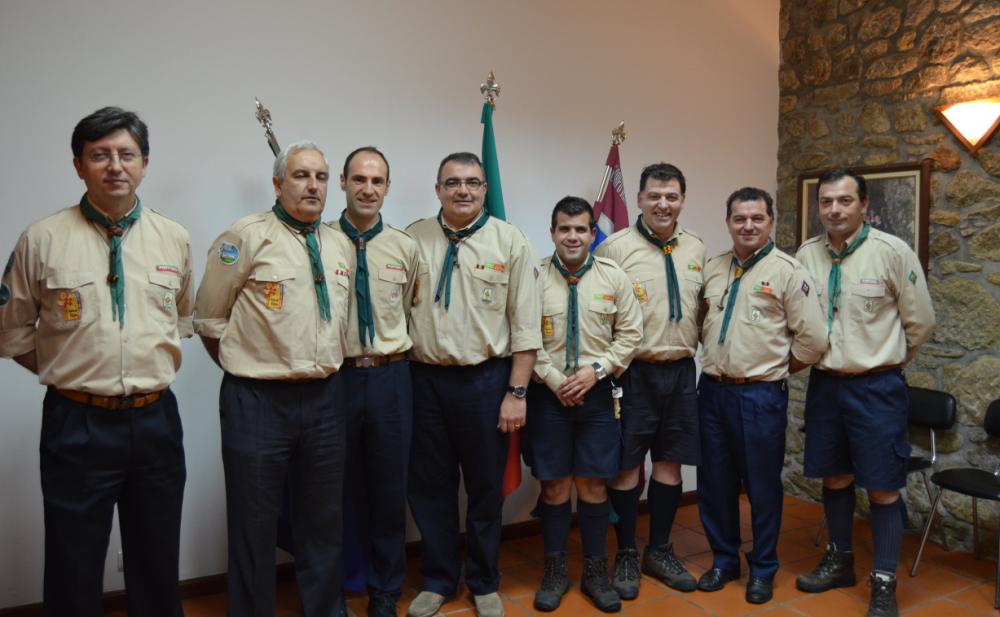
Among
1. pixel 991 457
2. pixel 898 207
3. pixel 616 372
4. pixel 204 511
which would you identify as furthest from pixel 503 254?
pixel 991 457

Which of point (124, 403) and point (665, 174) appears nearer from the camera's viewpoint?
point (124, 403)

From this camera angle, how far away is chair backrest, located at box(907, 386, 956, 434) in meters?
3.76

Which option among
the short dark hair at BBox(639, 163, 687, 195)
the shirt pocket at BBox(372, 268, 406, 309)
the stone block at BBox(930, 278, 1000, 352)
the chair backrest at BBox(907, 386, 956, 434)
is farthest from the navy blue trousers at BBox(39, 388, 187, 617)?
the stone block at BBox(930, 278, 1000, 352)

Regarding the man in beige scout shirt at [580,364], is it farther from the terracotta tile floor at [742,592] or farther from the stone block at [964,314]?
the stone block at [964,314]

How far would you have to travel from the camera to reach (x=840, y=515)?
3389 mm

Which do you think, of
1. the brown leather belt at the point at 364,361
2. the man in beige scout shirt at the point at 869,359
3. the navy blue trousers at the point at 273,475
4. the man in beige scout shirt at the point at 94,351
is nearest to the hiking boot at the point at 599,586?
the man in beige scout shirt at the point at 869,359

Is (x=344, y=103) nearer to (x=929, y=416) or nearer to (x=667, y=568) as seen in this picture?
(x=667, y=568)

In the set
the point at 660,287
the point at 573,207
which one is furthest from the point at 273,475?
the point at 660,287

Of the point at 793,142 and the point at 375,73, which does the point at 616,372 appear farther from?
the point at 793,142

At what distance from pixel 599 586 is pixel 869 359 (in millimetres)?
1473

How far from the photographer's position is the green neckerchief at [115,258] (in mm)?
2244

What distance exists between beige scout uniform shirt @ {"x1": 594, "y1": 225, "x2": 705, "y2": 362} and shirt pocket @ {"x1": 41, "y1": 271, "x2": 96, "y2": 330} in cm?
209

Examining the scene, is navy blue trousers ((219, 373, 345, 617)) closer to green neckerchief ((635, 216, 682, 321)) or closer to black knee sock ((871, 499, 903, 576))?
green neckerchief ((635, 216, 682, 321))

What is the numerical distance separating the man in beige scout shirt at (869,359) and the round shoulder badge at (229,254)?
2.40 metres
